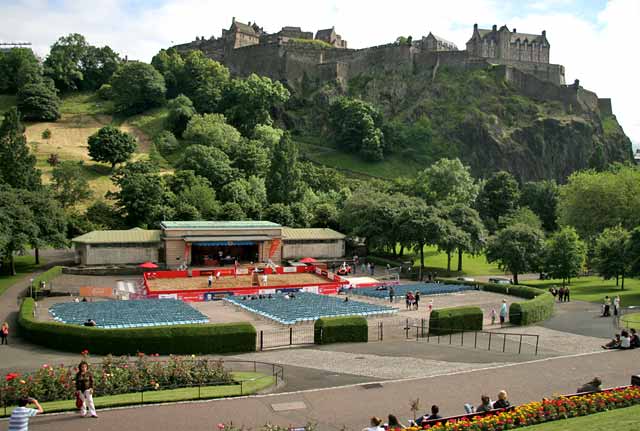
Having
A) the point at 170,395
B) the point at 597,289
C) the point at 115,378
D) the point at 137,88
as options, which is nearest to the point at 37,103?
the point at 137,88

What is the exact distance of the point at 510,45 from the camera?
402 ft

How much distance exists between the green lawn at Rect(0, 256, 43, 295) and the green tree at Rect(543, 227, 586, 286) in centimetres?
4192

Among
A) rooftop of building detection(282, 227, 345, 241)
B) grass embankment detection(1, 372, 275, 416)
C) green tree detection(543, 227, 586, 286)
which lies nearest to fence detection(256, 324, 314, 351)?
grass embankment detection(1, 372, 275, 416)

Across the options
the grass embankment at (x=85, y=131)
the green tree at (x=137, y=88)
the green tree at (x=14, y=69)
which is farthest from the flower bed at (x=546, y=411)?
the green tree at (x=14, y=69)

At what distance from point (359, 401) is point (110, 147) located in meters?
71.2

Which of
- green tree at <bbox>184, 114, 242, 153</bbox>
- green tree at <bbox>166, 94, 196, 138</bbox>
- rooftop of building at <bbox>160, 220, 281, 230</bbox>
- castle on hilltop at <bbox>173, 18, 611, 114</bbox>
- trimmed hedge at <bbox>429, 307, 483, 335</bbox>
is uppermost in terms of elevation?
castle on hilltop at <bbox>173, 18, 611, 114</bbox>

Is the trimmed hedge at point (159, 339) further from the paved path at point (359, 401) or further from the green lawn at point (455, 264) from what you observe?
the green lawn at point (455, 264)

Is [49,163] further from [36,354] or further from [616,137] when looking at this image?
[616,137]

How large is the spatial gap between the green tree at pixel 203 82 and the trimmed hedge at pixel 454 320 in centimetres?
8120

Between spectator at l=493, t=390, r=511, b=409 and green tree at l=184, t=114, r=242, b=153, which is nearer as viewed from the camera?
spectator at l=493, t=390, r=511, b=409

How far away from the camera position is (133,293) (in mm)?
43625

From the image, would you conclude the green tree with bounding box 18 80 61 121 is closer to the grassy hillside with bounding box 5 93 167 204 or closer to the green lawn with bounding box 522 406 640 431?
the grassy hillside with bounding box 5 93 167 204

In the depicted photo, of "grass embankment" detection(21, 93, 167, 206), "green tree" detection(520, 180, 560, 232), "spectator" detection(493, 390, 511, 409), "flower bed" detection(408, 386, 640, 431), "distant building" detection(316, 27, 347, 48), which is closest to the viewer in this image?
"flower bed" detection(408, 386, 640, 431)

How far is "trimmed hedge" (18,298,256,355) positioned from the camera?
25.3 meters
